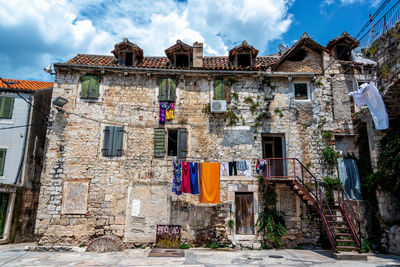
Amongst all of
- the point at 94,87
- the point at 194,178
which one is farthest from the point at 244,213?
the point at 94,87

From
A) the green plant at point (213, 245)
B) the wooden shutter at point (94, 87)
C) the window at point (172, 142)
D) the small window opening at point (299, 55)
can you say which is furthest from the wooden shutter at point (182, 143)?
the small window opening at point (299, 55)

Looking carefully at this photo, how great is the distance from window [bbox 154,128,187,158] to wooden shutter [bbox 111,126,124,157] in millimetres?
1679

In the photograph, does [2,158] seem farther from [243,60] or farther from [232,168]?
[243,60]

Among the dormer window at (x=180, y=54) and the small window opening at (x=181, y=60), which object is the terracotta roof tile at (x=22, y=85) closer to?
the dormer window at (x=180, y=54)

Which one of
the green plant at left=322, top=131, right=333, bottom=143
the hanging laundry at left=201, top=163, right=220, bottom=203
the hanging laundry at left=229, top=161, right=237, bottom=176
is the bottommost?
the hanging laundry at left=201, top=163, right=220, bottom=203

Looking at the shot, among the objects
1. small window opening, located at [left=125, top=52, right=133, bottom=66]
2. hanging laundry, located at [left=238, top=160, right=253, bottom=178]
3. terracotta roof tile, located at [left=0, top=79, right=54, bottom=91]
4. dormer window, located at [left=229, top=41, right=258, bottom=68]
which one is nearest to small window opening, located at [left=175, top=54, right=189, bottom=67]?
small window opening, located at [left=125, top=52, right=133, bottom=66]

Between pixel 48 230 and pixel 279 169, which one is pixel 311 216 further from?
pixel 48 230

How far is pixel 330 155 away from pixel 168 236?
349 inches

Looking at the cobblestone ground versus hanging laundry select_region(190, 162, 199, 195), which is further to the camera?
hanging laundry select_region(190, 162, 199, 195)

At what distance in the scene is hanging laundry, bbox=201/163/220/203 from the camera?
1261cm

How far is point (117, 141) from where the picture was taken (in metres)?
13.3

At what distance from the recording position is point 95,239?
11953 mm

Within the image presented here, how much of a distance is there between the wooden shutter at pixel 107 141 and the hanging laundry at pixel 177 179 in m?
3.26

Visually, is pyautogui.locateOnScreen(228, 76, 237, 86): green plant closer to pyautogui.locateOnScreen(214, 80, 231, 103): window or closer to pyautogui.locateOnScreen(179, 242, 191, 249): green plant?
pyautogui.locateOnScreen(214, 80, 231, 103): window
